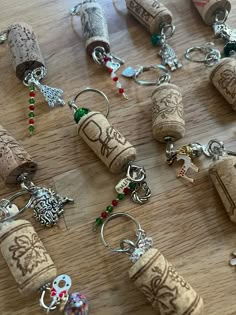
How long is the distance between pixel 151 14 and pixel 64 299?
859 millimetres

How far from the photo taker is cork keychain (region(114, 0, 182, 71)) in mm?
1401

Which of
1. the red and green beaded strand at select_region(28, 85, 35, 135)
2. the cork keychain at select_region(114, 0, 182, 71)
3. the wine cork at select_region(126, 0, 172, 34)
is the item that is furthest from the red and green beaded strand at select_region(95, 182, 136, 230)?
the wine cork at select_region(126, 0, 172, 34)

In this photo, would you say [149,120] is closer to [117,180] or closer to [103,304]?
[117,180]

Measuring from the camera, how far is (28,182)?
1.19 meters

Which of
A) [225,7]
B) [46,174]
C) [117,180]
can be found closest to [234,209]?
[117,180]

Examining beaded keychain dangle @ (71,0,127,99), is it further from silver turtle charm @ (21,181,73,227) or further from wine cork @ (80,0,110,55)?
silver turtle charm @ (21,181,73,227)

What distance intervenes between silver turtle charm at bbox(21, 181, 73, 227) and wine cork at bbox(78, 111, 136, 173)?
5.4 inches

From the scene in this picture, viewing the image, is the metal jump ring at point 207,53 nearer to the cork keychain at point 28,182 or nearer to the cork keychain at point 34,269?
the cork keychain at point 28,182

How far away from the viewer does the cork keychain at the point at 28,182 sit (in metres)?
1.14

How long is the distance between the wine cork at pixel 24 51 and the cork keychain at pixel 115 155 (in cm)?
27

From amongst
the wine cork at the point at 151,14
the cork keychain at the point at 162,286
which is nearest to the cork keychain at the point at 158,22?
the wine cork at the point at 151,14

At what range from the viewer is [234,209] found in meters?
1.05

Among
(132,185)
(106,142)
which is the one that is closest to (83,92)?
(106,142)

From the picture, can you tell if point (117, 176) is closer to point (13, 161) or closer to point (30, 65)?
point (13, 161)
